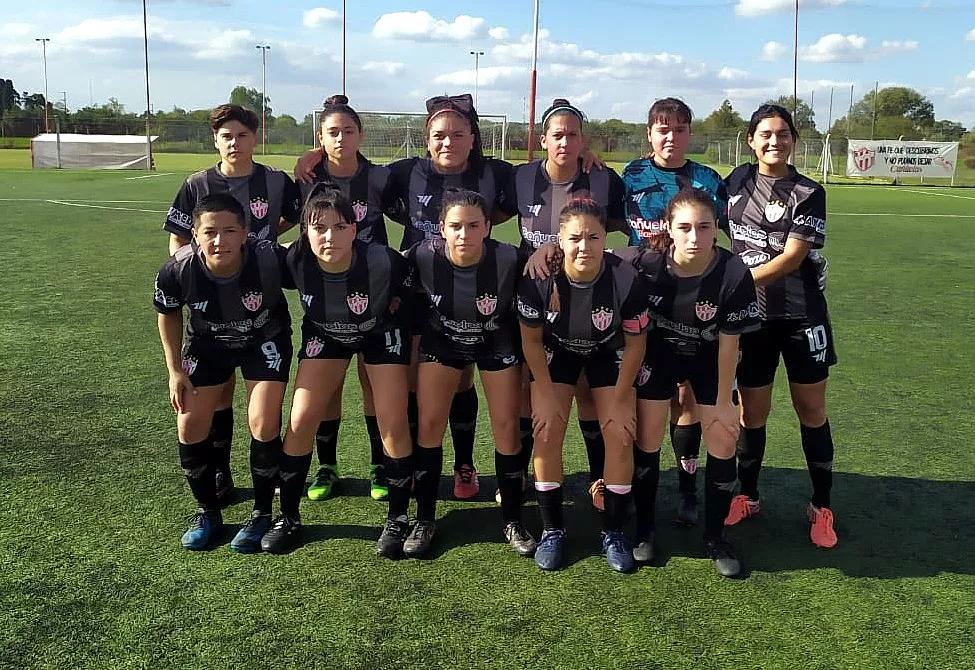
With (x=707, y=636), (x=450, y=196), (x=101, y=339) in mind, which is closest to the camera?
(x=707, y=636)

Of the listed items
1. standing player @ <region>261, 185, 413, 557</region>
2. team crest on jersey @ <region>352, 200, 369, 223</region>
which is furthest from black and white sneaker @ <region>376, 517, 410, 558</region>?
team crest on jersey @ <region>352, 200, 369, 223</region>

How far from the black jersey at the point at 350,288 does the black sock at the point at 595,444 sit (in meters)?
1.11

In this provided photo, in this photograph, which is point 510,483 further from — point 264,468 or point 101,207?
point 101,207

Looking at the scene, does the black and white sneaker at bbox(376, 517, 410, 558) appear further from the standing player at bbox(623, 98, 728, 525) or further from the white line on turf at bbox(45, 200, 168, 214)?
the white line on turf at bbox(45, 200, 168, 214)

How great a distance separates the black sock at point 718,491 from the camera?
343 cm

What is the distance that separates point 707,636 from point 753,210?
1.83m

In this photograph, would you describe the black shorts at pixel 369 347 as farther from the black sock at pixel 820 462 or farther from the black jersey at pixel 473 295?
the black sock at pixel 820 462

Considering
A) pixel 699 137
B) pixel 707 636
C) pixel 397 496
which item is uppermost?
pixel 699 137

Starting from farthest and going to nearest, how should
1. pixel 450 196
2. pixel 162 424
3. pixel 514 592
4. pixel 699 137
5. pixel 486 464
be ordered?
1. pixel 699 137
2. pixel 162 424
3. pixel 486 464
4. pixel 450 196
5. pixel 514 592

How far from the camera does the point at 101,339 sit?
21.7 feet

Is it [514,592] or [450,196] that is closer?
[514,592]

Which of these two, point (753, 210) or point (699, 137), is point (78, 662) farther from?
point (699, 137)

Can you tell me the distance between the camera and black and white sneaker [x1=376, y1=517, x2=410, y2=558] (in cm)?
338

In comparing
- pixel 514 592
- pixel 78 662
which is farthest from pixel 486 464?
pixel 78 662
